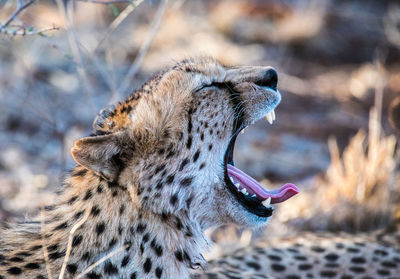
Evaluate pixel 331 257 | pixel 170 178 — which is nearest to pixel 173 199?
pixel 170 178

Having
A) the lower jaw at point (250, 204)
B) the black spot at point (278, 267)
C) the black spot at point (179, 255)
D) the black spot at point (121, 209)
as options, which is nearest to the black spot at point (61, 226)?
the black spot at point (121, 209)

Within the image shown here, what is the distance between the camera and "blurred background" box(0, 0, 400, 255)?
170 inches

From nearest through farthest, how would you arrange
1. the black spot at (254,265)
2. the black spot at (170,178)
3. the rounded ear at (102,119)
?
the black spot at (170,178) < the rounded ear at (102,119) < the black spot at (254,265)

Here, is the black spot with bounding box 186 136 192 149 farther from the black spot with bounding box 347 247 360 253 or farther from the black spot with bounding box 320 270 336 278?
the black spot with bounding box 347 247 360 253

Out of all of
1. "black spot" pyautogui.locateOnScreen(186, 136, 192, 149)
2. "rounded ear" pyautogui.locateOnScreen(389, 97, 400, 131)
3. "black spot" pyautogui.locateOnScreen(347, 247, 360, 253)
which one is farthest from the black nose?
"rounded ear" pyautogui.locateOnScreen(389, 97, 400, 131)

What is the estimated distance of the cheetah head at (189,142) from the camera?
2465 millimetres

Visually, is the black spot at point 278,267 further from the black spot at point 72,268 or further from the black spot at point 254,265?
the black spot at point 72,268

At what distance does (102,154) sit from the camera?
2.36m

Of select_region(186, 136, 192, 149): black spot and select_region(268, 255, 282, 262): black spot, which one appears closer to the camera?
select_region(186, 136, 192, 149): black spot

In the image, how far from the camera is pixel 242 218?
2.75m

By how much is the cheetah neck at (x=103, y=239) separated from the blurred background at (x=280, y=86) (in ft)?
1.68

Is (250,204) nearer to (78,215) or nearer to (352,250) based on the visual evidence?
(78,215)

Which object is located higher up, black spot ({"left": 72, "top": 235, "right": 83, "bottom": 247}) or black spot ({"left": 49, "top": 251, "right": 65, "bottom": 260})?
black spot ({"left": 72, "top": 235, "right": 83, "bottom": 247})

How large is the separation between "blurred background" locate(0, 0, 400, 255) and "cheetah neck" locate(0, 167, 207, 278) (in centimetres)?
51
